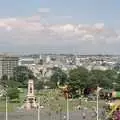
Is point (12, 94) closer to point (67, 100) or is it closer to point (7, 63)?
point (67, 100)

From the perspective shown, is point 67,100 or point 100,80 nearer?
point 67,100

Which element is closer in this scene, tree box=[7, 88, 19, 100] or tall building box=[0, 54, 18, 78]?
tree box=[7, 88, 19, 100]

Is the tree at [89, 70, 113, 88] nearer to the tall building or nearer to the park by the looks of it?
the park

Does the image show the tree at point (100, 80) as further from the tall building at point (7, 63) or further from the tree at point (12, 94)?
the tall building at point (7, 63)

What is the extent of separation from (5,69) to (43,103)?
115691 millimetres

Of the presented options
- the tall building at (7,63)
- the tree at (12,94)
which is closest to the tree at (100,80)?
the tree at (12,94)

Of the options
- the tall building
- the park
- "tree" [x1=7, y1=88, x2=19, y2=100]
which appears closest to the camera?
the park

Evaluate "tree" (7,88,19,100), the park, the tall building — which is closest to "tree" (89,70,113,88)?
the park

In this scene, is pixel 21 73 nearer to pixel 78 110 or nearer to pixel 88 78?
pixel 88 78

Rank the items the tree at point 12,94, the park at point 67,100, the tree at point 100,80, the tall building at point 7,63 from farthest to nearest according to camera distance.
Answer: the tall building at point 7,63, the tree at point 100,80, the tree at point 12,94, the park at point 67,100

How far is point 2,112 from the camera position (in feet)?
179

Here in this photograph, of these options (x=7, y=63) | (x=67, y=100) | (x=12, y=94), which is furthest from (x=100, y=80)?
(x=7, y=63)

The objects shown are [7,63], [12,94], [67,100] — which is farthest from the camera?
[7,63]

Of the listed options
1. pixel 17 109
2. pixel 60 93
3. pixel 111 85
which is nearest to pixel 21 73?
pixel 111 85
